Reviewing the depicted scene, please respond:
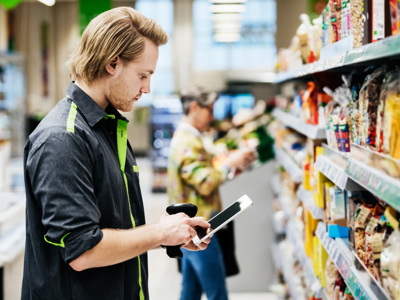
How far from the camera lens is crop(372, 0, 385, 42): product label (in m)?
1.22

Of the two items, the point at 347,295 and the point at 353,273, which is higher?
the point at 353,273

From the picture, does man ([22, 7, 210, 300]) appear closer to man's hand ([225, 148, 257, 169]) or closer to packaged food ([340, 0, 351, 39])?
Result: packaged food ([340, 0, 351, 39])

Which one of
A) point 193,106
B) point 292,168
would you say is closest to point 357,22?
point 292,168

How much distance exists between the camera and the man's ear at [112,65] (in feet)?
4.72

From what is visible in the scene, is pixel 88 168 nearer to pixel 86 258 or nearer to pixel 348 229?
pixel 86 258

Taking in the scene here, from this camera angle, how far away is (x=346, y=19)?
159cm

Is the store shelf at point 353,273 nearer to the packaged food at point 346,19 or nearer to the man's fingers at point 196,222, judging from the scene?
the man's fingers at point 196,222

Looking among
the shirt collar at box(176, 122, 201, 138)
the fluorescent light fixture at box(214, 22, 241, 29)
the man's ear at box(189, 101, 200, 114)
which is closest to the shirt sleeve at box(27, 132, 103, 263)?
the shirt collar at box(176, 122, 201, 138)

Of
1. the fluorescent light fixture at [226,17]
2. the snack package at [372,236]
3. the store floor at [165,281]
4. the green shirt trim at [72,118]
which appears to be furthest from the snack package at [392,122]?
the fluorescent light fixture at [226,17]

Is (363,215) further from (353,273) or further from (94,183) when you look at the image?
(94,183)

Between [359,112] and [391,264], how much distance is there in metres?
0.56

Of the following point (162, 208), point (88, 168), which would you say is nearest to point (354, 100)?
point (88, 168)

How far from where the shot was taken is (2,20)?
35.2 ft

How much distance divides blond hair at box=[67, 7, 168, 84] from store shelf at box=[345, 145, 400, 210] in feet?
2.50
